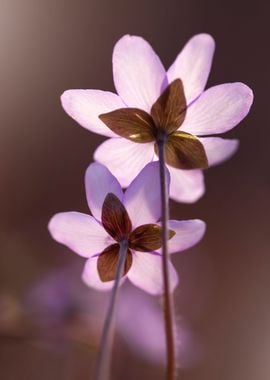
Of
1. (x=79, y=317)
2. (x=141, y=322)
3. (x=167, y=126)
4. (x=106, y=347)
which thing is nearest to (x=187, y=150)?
(x=167, y=126)

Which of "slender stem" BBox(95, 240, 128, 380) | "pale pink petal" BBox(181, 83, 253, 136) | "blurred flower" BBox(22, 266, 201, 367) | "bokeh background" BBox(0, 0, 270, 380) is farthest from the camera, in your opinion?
"bokeh background" BBox(0, 0, 270, 380)

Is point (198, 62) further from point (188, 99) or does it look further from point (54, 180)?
point (54, 180)

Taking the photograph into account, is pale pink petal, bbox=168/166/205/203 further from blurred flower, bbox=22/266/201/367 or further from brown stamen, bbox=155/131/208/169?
blurred flower, bbox=22/266/201/367

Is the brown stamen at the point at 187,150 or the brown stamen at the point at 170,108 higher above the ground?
the brown stamen at the point at 170,108

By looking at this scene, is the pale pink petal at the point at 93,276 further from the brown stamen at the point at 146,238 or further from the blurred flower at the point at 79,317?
the blurred flower at the point at 79,317

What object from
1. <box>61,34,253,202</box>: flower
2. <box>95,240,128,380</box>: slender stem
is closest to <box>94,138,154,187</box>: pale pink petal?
<box>61,34,253,202</box>: flower

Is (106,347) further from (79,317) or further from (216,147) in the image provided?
(79,317)

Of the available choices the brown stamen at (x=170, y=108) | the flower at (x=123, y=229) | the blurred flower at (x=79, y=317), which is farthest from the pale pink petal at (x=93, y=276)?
the blurred flower at (x=79, y=317)

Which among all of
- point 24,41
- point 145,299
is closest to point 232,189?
point 145,299
